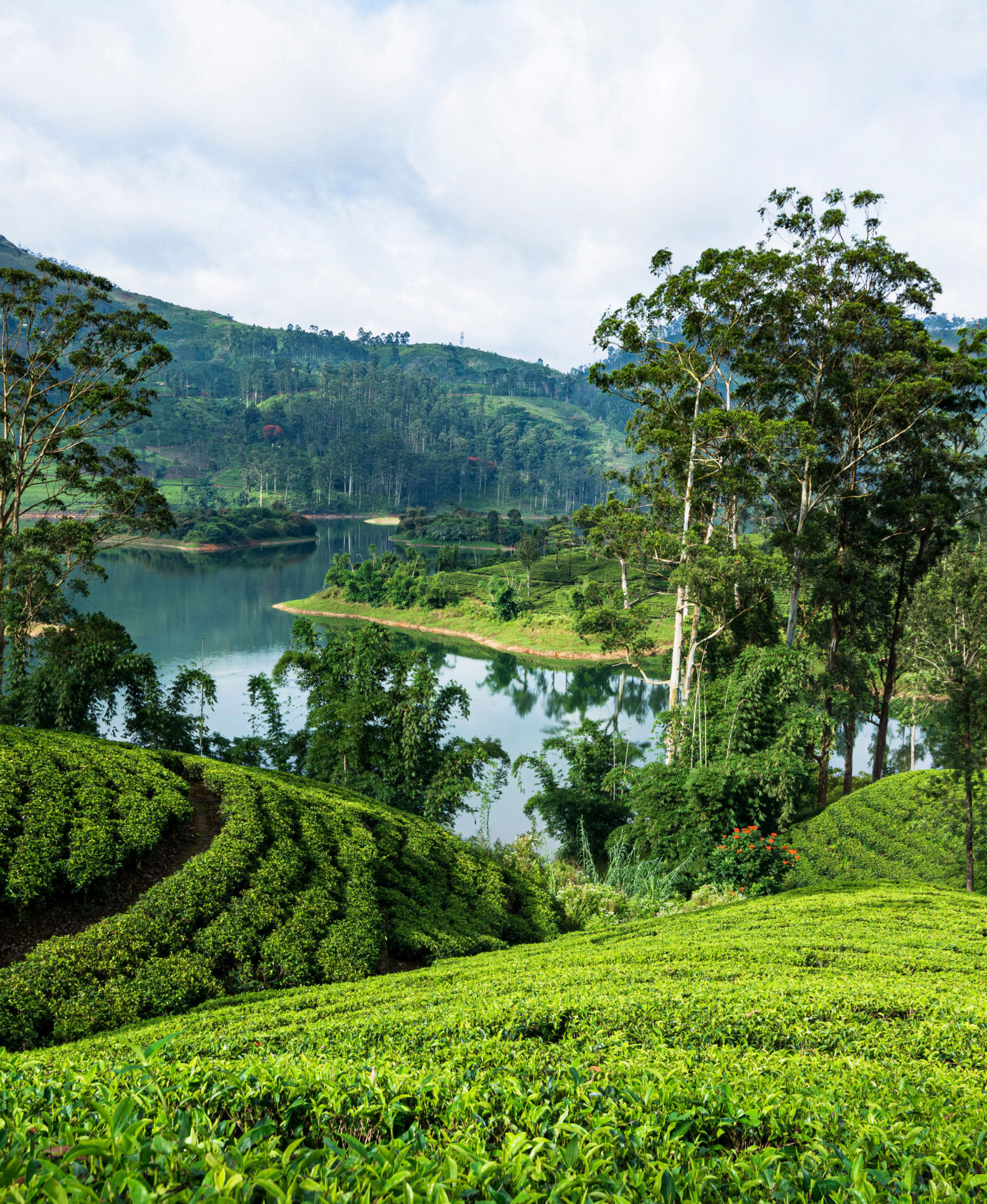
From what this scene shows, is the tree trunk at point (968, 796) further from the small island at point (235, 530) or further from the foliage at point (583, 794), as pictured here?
the small island at point (235, 530)

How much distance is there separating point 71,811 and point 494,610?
128 feet

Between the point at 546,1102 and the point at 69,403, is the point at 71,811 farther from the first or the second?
the point at 69,403

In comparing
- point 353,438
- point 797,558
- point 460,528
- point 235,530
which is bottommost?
point 797,558

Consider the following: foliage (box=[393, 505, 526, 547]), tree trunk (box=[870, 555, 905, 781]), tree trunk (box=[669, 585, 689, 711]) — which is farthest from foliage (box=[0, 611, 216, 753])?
foliage (box=[393, 505, 526, 547])

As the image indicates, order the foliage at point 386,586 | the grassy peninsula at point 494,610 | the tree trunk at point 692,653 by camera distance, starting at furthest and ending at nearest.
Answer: the foliage at point 386,586 → the grassy peninsula at point 494,610 → the tree trunk at point 692,653

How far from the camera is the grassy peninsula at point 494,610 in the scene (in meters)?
42.2

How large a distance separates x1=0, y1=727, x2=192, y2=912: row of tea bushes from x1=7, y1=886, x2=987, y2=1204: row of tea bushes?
8.66 ft

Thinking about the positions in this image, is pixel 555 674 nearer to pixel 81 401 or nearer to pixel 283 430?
pixel 81 401

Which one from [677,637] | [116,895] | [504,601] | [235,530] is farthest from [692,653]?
[235,530]

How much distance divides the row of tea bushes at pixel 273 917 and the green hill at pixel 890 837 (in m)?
6.96

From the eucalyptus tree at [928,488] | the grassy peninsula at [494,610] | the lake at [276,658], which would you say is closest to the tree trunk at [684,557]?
the lake at [276,658]

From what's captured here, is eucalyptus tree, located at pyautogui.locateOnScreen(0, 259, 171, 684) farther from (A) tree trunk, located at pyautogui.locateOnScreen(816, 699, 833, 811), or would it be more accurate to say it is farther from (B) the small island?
(B) the small island

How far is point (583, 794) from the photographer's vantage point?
705 inches

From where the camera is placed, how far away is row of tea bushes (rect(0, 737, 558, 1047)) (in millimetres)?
6617
